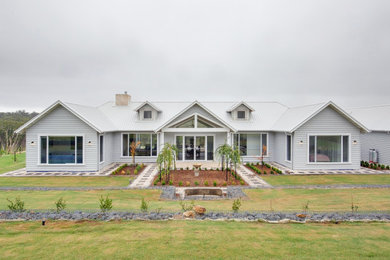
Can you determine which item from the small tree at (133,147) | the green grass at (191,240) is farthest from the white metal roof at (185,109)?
the green grass at (191,240)

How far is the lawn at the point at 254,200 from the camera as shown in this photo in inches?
343

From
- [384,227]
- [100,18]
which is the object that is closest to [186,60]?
[100,18]

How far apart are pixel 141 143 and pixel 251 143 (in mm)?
9839

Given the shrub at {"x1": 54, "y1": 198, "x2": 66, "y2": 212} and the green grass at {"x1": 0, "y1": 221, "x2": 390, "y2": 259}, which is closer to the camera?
the green grass at {"x1": 0, "y1": 221, "x2": 390, "y2": 259}

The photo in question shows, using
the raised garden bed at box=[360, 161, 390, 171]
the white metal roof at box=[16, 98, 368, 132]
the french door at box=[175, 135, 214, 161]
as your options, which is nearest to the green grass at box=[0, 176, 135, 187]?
the white metal roof at box=[16, 98, 368, 132]

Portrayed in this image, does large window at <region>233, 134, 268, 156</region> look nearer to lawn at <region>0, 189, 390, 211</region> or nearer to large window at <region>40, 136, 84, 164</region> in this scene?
lawn at <region>0, 189, 390, 211</region>

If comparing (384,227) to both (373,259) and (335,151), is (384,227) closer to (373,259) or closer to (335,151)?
(373,259)

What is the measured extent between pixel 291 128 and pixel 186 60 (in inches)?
660

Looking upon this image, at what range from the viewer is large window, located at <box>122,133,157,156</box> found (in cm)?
2073

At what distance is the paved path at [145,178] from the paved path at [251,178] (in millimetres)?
5832

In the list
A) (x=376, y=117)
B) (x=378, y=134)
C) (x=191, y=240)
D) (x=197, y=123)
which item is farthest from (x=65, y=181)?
(x=376, y=117)

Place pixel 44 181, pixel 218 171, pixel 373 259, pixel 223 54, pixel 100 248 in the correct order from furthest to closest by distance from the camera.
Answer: pixel 223 54 → pixel 218 171 → pixel 44 181 → pixel 100 248 → pixel 373 259

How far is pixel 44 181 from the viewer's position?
14.0 meters

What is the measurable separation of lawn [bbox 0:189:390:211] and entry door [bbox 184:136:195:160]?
9011mm
